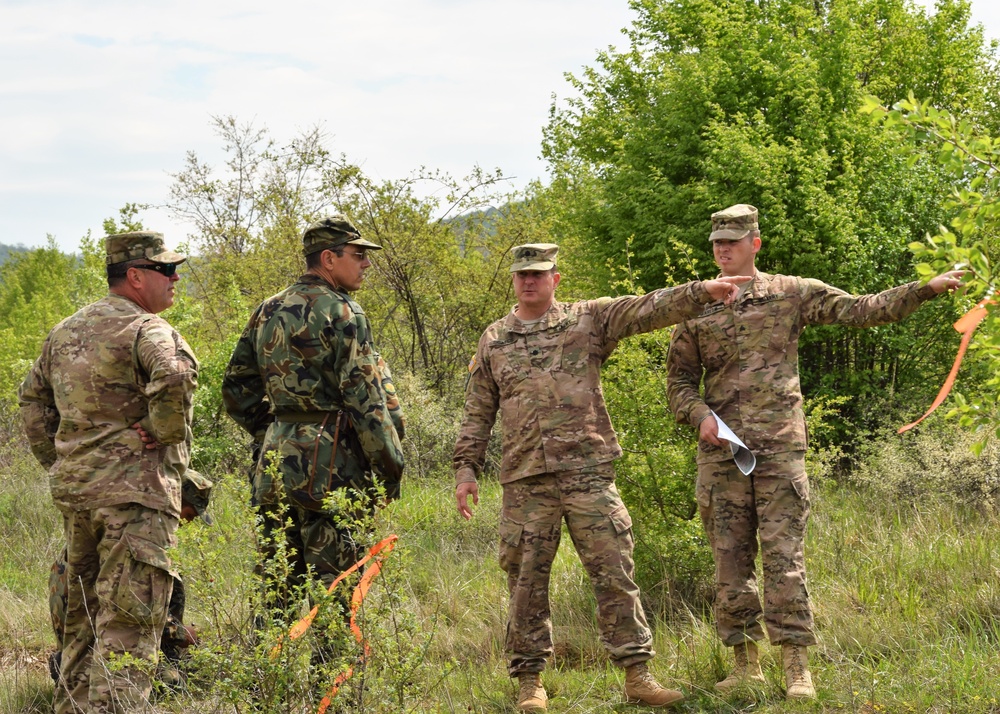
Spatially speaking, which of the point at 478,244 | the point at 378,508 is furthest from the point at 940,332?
the point at 378,508

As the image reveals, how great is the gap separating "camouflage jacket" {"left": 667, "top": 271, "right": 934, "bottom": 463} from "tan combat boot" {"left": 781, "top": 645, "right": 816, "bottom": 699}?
0.92 m

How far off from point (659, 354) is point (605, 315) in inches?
Result: 74.6

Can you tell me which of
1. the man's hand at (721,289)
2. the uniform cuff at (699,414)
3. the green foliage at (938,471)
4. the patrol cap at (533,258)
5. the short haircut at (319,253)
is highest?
the short haircut at (319,253)

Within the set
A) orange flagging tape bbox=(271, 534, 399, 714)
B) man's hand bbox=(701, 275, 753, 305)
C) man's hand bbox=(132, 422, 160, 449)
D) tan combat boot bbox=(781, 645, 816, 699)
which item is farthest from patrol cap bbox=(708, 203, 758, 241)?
man's hand bbox=(132, 422, 160, 449)

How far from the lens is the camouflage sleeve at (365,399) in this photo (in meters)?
4.77

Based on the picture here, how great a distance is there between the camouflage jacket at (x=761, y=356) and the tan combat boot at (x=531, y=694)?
1.37 meters

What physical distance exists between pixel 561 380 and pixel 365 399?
0.95 meters

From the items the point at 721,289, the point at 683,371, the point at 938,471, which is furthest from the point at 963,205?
the point at 938,471

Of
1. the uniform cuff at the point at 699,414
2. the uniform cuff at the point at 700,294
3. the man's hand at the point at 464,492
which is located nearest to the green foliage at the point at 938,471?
the uniform cuff at the point at 699,414

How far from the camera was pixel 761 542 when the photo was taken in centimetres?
485

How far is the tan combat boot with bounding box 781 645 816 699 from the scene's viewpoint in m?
4.62

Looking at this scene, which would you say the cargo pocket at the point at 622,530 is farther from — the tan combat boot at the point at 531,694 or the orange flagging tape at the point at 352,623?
the orange flagging tape at the point at 352,623

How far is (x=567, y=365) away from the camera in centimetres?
500

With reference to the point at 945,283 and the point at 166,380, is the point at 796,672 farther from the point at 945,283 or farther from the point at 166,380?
the point at 166,380
